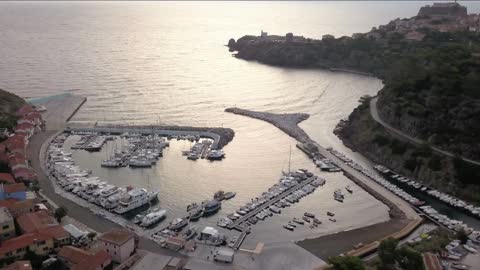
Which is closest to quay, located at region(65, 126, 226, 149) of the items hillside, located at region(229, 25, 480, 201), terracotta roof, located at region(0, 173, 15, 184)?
terracotta roof, located at region(0, 173, 15, 184)

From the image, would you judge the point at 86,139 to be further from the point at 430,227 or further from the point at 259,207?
the point at 430,227

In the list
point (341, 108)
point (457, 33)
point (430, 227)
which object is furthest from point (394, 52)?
point (430, 227)

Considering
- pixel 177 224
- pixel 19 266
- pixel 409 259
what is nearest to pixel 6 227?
pixel 19 266

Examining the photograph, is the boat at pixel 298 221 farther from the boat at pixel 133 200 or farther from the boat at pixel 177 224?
the boat at pixel 133 200

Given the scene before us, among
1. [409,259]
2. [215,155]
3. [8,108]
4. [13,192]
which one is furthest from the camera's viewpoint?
[8,108]

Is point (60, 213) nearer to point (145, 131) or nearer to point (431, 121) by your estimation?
point (145, 131)

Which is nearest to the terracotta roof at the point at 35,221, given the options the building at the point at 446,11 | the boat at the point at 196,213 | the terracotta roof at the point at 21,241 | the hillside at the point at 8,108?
the terracotta roof at the point at 21,241
